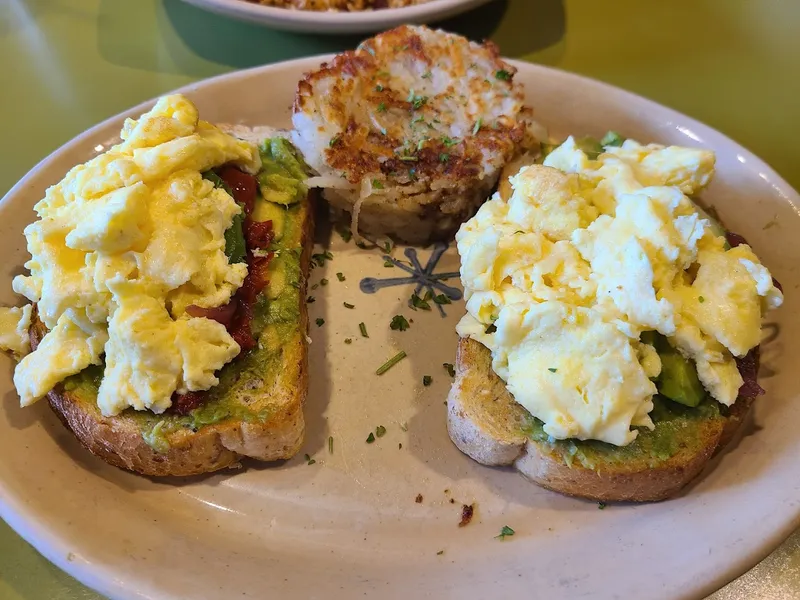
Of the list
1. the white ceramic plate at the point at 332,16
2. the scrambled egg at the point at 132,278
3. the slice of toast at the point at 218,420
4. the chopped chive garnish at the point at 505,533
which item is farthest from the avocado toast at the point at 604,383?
the white ceramic plate at the point at 332,16

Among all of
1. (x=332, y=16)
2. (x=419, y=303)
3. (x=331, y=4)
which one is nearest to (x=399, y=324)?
(x=419, y=303)

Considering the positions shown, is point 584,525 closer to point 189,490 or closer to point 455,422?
point 455,422

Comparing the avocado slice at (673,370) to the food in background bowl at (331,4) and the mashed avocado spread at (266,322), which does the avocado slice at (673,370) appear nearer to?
the mashed avocado spread at (266,322)

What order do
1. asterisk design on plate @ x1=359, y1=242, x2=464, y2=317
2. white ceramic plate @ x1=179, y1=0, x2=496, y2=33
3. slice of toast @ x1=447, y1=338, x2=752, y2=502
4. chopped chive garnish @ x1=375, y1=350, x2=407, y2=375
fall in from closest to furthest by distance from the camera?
slice of toast @ x1=447, y1=338, x2=752, y2=502 < chopped chive garnish @ x1=375, y1=350, x2=407, y2=375 < asterisk design on plate @ x1=359, y1=242, x2=464, y2=317 < white ceramic plate @ x1=179, y1=0, x2=496, y2=33

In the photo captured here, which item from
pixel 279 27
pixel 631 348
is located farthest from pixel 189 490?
pixel 279 27

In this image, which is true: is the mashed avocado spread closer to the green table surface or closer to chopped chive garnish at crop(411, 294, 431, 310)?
chopped chive garnish at crop(411, 294, 431, 310)

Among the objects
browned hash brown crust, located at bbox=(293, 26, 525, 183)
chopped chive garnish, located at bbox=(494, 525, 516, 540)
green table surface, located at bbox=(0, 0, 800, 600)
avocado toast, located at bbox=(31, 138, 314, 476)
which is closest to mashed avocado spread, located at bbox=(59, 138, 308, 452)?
avocado toast, located at bbox=(31, 138, 314, 476)
